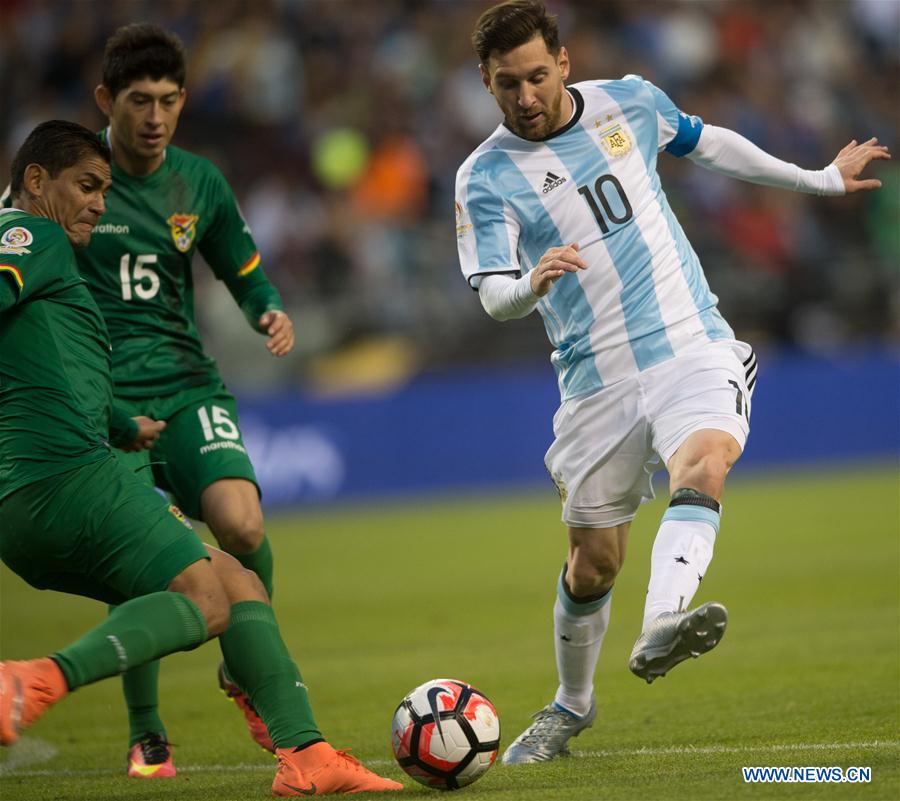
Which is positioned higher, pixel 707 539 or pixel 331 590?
pixel 331 590

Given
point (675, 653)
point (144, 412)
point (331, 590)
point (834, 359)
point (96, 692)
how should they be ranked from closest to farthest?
point (675, 653) < point (144, 412) < point (96, 692) < point (331, 590) < point (834, 359)

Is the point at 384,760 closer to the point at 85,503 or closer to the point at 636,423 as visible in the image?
the point at 636,423

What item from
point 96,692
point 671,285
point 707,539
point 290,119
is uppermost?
point 290,119

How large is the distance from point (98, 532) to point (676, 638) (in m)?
1.89

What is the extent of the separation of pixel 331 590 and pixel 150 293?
5.75 meters

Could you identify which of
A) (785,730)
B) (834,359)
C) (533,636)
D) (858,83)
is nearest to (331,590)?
(533,636)

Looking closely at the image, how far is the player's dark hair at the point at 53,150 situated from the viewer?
4.94 m

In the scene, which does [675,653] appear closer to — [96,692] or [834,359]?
[96,692]

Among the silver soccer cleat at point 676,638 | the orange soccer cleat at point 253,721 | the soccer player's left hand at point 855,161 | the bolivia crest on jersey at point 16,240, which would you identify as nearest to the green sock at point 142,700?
the orange soccer cleat at point 253,721

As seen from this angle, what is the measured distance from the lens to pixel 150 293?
6387 millimetres

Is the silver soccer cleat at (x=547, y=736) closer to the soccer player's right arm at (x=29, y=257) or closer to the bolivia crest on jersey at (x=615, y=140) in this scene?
the bolivia crest on jersey at (x=615, y=140)

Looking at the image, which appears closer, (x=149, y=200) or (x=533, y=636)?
(x=149, y=200)

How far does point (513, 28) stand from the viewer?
5.65m

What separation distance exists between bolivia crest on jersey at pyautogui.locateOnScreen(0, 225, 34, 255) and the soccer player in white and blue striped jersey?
1.72 meters
